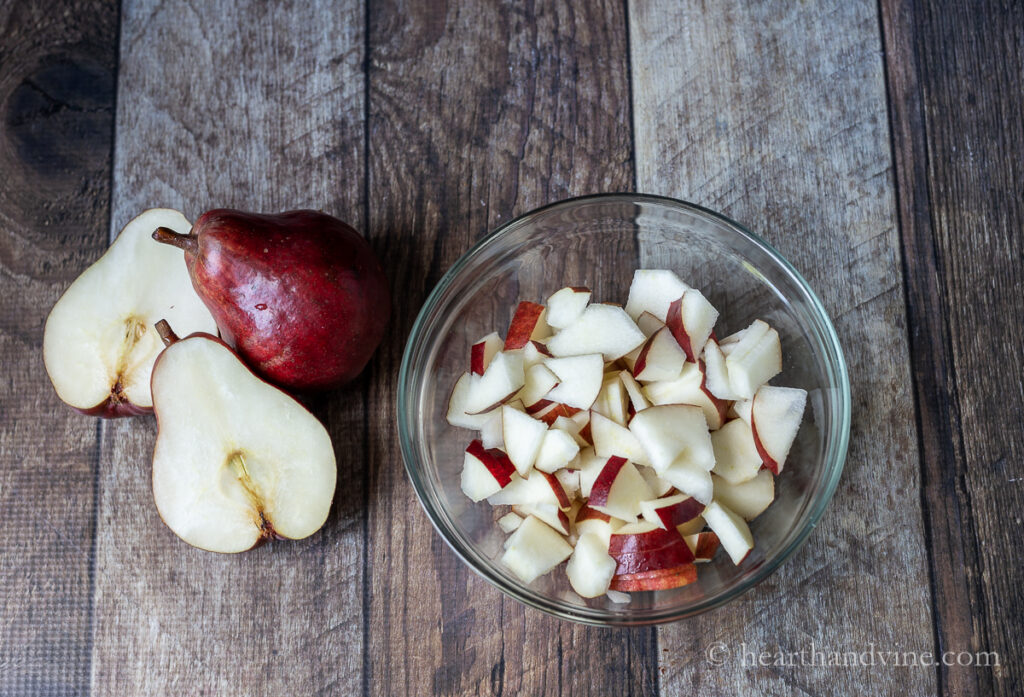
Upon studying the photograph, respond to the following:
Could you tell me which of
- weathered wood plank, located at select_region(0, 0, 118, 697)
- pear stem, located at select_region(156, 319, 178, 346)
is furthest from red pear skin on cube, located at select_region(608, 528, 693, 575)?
weathered wood plank, located at select_region(0, 0, 118, 697)

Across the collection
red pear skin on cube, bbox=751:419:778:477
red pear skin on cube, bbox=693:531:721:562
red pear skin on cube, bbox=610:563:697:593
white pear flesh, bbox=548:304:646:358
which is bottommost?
red pear skin on cube, bbox=610:563:697:593

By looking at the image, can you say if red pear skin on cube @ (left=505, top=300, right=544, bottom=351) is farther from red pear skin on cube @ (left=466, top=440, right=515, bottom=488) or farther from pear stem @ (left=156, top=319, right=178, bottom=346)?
pear stem @ (left=156, top=319, right=178, bottom=346)

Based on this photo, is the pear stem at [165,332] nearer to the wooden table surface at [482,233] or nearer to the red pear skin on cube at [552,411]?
the wooden table surface at [482,233]

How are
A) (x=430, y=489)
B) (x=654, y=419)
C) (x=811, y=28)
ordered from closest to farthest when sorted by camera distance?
(x=654, y=419) → (x=430, y=489) → (x=811, y=28)

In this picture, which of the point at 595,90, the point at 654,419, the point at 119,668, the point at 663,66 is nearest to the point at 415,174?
the point at 595,90

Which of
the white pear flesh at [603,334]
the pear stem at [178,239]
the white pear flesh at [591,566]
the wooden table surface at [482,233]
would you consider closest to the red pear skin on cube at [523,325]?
the white pear flesh at [603,334]

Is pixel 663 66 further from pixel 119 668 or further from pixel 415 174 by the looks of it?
pixel 119 668
